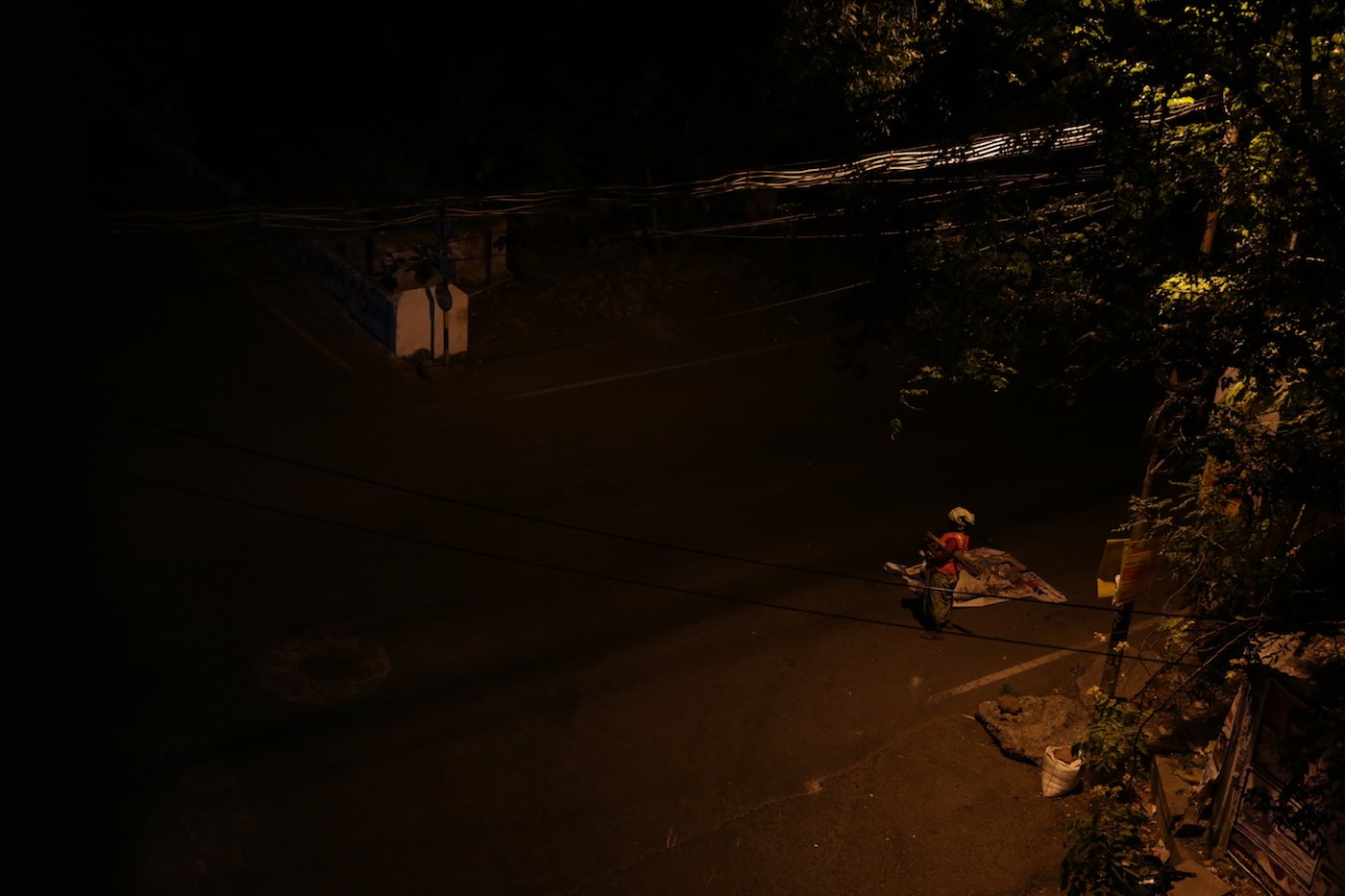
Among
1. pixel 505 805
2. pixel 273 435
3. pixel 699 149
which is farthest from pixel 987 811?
pixel 699 149

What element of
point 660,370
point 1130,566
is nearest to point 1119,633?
point 1130,566

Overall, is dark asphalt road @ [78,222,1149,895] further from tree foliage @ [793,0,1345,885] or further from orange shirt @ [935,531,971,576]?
tree foliage @ [793,0,1345,885]

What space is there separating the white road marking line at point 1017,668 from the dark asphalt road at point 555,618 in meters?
0.13

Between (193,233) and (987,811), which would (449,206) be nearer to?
(193,233)

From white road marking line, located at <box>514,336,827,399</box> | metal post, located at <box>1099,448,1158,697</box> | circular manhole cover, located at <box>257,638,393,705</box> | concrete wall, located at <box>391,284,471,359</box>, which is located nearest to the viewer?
metal post, located at <box>1099,448,1158,697</box>

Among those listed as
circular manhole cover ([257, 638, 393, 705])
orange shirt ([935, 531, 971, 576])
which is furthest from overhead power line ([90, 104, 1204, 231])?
circular manhole cover ([257, 638, 393, 705])

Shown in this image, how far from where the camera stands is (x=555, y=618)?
11.9 m

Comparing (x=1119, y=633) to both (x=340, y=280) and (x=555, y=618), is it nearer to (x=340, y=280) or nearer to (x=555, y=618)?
(x=555, y=618)

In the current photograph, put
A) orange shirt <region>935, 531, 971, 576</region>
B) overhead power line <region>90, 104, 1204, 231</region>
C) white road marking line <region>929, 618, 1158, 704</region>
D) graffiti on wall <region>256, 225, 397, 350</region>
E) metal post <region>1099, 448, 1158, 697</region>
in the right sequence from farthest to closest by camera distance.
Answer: graffiti on wall <region>256, 225, 397, 350</region>
orange shirt <region>935, 531, 971, 576</region>
white road marking line <region>929, 618, 1158, 704</region>
overhead power line <region>90, 104, 1204, 231</region>
metal post <region>1099, 448, 1158, 697</region>

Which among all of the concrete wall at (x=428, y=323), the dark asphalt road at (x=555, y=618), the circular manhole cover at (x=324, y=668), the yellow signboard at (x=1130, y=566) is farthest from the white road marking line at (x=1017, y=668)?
the concrete wall at (x=428, y=323)

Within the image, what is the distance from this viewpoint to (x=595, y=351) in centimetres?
1975

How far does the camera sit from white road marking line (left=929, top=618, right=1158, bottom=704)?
11.3 meters

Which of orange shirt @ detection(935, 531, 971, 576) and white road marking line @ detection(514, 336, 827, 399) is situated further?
white road marking line @ detection(514, 336, 827, 399)

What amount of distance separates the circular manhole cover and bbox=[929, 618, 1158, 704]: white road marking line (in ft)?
18.1
